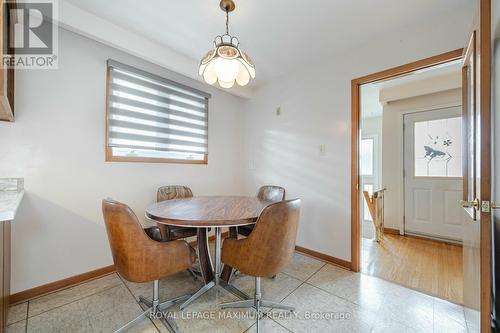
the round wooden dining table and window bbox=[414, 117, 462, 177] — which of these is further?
window bbox=[414, 117, 462, 177]

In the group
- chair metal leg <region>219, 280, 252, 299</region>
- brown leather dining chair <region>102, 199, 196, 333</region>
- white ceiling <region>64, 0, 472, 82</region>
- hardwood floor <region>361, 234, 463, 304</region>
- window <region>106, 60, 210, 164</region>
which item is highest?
white ceiling <region>64, 0, 472, 82</region>

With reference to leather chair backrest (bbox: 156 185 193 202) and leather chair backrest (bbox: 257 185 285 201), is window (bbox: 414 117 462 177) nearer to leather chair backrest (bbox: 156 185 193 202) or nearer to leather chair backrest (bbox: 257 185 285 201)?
leather chair backrest (bbox: 257 185 285 201)

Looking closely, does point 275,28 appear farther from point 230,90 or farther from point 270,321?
point 270,321

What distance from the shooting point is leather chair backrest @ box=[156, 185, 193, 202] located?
2389mm

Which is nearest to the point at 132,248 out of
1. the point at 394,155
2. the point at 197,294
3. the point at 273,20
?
the point at 197,294

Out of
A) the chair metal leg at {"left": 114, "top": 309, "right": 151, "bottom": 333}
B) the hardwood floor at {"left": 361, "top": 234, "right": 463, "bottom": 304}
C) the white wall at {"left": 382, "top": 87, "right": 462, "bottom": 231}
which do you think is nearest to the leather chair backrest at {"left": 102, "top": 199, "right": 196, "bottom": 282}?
the chair metal leg at {"left": 114, "top": 309, "right": 151, "bottom": 333}

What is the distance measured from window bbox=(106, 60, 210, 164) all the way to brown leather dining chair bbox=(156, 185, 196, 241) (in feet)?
1.31

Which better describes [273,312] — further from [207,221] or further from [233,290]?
[207,221]

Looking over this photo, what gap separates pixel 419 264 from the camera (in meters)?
2.42

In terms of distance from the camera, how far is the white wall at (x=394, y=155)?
3.57 metres

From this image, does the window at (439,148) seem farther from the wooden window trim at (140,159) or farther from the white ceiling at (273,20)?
the wooden window trim at (140,159)

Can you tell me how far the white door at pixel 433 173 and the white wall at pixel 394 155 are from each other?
87 mm

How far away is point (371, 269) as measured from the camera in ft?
7.54

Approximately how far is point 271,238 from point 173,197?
1.60 m
